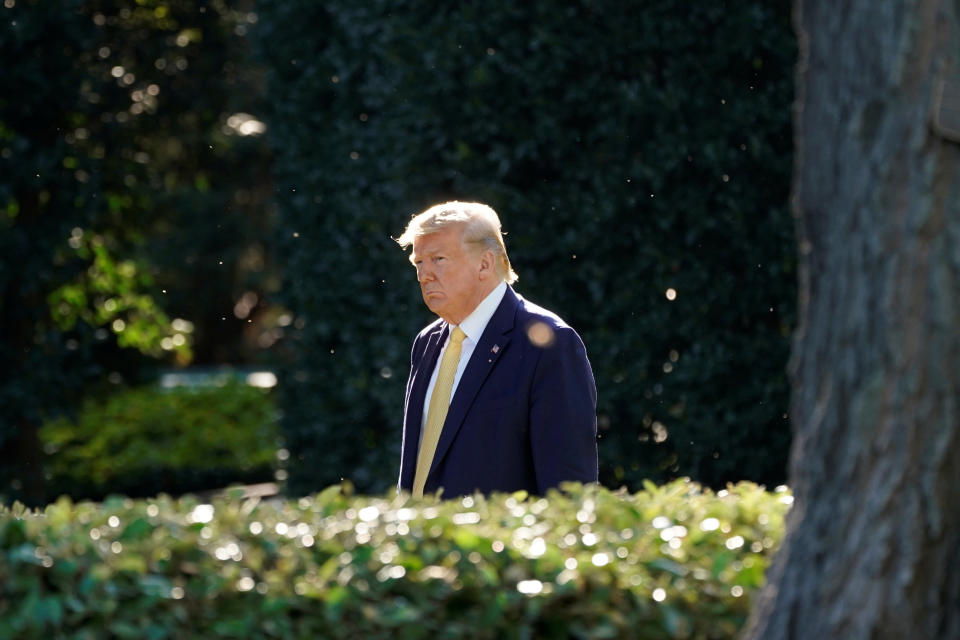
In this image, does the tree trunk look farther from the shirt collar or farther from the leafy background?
the leafy background

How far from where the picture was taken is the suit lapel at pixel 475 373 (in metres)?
4.46

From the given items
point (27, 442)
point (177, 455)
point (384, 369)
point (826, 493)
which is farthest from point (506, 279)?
point (177, 455)

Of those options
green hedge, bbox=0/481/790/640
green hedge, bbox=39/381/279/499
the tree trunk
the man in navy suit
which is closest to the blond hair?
the man in navy suit

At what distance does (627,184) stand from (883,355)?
12.5 ft

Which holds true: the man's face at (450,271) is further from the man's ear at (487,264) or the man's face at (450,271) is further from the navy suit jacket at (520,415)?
the navy suit jacket at (520,415)

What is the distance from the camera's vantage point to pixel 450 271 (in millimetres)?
4551

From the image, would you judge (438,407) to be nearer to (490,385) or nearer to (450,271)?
(490,385)

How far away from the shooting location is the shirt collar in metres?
4.60

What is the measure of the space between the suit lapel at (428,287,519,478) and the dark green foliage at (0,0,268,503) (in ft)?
16.7

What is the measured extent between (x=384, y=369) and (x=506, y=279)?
2.71 metres

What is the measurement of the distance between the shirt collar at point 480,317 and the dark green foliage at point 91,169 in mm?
4969

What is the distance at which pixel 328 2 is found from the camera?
827 centimetres

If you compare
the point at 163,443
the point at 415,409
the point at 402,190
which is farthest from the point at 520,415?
the point at 163,443

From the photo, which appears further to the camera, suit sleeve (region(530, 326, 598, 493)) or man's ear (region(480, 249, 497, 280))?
man's ear (region(480, 249, 497, 280))
